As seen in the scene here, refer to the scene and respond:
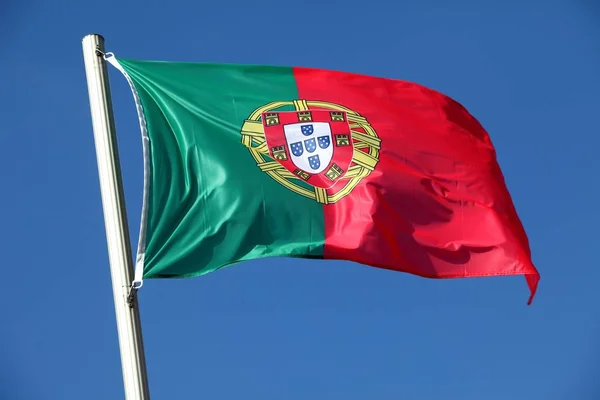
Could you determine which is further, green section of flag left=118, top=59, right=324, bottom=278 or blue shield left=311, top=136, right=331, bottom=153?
blue shield left=311, top=136, right=331, bottom=153

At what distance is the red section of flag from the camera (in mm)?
15016

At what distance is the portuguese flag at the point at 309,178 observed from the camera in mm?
13711

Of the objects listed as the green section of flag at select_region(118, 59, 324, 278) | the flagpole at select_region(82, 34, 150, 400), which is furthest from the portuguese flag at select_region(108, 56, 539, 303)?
the flagpole at select_region(82, 34, 150, 400)

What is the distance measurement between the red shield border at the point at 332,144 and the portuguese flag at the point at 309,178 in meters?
0.02

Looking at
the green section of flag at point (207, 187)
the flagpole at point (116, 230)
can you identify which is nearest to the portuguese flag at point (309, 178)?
the green section of flag at point (207, 187)

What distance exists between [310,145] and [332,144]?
404 mm

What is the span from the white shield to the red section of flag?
2.18 ft

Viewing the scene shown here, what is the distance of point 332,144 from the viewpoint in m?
15.7

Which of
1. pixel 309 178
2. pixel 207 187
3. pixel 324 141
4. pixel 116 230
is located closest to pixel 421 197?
pixel 324 141

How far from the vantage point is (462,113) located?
1859 cm

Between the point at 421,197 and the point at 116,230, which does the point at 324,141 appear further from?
the point at 116,230

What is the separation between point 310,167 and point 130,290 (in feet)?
12.5

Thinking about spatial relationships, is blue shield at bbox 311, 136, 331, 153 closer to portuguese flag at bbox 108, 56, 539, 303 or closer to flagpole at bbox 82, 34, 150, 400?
portuguese flag at bbox 108, 56, 539, 303

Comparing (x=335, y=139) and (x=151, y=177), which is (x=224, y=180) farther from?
(x=335, y=139)
